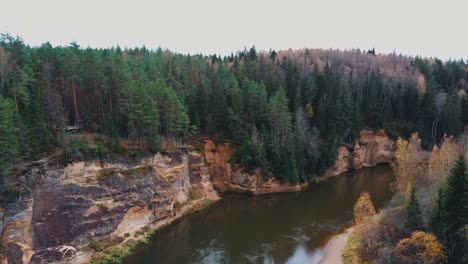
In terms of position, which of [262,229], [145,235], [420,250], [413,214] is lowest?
[262,229]

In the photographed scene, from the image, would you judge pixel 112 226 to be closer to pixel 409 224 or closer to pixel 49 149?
pixel 49 149

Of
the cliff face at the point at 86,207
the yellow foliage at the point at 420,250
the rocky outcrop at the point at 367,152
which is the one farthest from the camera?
the rocky outcrop at the point at 367,152

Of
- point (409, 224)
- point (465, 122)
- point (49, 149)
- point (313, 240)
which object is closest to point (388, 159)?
point (465, 122)

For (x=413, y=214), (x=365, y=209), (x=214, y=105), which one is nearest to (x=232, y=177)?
(x=214, y=105)

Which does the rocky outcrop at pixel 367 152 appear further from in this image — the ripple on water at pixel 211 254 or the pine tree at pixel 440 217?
the pine tree at pixel 440 217

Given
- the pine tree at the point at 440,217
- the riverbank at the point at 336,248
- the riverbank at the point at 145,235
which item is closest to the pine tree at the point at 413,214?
the pine tree at the point at 440,217

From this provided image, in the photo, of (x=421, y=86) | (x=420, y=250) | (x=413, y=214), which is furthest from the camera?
(x=421, y=86)

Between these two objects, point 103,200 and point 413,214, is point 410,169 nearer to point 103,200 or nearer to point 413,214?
point 413,214
